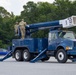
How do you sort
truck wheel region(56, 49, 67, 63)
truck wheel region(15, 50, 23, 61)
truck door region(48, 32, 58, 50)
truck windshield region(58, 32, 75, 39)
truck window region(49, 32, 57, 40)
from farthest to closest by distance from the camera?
truck wheel region(15, 50, 23, 61) < truck window region(49, 32, 57, 40) < truck door region(48, 32, 58, 50) < truck windshield region(58, 32, 75, 39) < truck wheel region(56, 49, 67, 63)

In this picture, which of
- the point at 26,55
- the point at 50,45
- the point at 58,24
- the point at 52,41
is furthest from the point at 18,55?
the point at 58,24

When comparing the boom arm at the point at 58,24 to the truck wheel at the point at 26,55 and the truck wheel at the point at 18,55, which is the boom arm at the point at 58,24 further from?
the truck wheel at the point at 26,55

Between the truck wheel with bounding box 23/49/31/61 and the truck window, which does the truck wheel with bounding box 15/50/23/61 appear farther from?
the truck window

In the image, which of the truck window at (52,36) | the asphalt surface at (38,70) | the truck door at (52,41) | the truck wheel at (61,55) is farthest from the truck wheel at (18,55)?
the asphalt surface at (38,70)

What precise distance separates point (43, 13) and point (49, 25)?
1810 inches

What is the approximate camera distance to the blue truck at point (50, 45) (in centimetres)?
2811

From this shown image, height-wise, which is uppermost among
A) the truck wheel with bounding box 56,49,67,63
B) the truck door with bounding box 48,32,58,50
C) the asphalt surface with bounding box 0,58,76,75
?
the truck door with bounding box 48,32,58,50

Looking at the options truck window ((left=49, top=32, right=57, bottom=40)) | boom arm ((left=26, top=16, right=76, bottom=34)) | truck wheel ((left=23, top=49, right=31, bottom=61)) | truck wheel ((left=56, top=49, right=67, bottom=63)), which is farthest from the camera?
truck wheel ((left=23, top=49, right=31, bottom=61))

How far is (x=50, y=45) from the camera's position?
2970cm

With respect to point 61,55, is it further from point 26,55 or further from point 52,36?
point 26,55

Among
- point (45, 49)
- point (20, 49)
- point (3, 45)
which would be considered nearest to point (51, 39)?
point (45, 49)

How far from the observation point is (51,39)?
2970 cm

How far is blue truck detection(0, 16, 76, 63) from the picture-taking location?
28109 mm

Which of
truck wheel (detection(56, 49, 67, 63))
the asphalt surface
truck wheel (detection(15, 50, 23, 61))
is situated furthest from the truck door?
the asphalt surface
